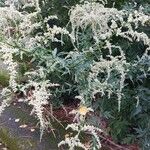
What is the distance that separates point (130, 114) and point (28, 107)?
1159mm

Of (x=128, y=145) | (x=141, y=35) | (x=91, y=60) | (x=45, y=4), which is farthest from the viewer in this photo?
(x=45, y=4)

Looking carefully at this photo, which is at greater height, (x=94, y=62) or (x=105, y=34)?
(x=105, y=34)

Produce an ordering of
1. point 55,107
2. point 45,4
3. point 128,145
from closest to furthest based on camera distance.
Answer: point 128,145 < point 45,4 < point 55,107

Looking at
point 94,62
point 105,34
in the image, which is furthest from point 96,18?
point 94,62

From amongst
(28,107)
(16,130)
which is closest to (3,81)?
(28,107)

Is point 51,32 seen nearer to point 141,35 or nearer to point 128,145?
point 141,35

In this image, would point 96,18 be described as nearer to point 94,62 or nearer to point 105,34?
point 105,34

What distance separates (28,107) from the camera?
3.81m

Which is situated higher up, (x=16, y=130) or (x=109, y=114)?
(x=109, y=114)

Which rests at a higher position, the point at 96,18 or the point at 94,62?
→ the point at 96,18

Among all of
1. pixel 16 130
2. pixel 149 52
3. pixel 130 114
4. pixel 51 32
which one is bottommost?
pixel 16 130

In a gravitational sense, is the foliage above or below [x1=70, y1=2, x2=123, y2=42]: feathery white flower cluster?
below

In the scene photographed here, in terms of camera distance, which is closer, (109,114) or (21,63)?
(109,114)

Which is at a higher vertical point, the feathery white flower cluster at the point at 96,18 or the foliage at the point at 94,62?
the feathery white flower cluster at the point at 96,18
